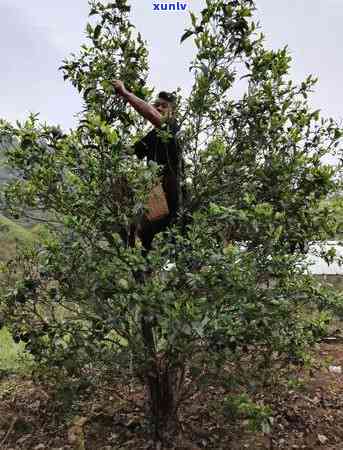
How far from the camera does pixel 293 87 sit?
3688 millimetres

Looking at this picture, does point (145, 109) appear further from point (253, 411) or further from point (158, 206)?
point (253, 411)

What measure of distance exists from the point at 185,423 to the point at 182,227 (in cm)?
172

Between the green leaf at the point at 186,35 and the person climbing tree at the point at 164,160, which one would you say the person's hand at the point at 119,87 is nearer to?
the person climbing tree at the point at 164,160

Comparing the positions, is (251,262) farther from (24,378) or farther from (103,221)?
(24,378)

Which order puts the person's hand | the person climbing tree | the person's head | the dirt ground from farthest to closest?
the dirt ground, the person's head, the person climbing tree, the person's hand

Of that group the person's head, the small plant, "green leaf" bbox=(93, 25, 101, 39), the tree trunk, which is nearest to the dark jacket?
the person's head

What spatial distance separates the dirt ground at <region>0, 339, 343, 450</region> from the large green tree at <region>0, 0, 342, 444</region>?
15.9 inches

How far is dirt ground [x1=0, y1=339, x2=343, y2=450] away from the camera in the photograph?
4.02 m

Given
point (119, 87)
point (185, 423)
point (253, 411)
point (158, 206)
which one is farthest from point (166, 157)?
point (185, 423)

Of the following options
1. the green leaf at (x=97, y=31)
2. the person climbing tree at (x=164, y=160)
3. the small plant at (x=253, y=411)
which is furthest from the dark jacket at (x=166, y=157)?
the small plant at (x=253, y=411)

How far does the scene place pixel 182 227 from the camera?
145 inches

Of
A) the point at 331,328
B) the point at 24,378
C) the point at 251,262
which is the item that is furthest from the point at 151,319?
the point at 331,328

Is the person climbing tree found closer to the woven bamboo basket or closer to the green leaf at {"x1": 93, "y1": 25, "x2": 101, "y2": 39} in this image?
the woven bamboo basket

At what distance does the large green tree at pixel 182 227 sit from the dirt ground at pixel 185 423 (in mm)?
404
